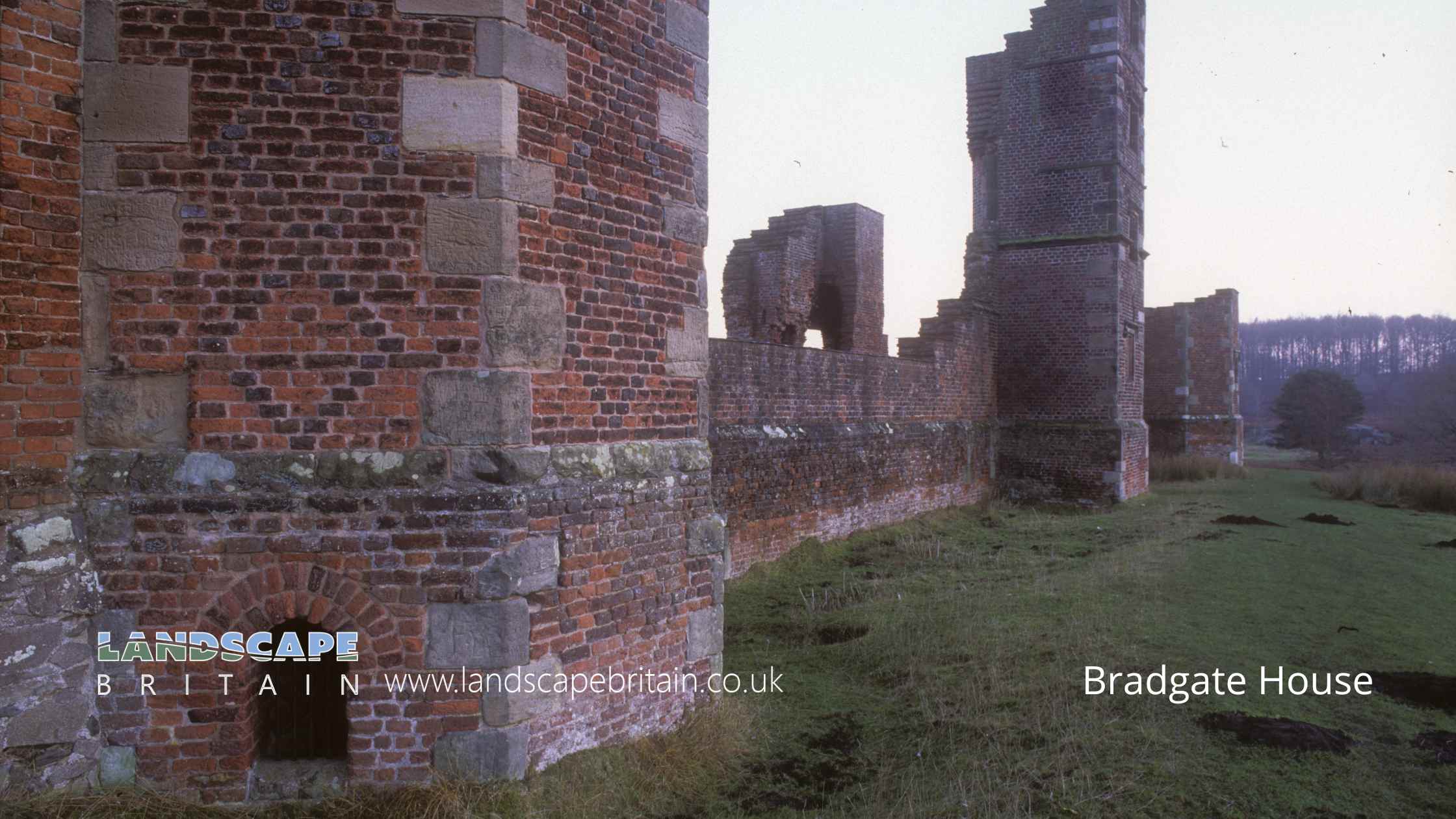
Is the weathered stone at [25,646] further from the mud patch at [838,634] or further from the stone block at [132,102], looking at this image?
the mud patch at [838,634]

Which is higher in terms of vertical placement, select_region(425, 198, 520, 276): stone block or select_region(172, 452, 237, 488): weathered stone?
select_region(425, 198, 520, 276): stone block

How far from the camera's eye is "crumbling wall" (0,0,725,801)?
414cm

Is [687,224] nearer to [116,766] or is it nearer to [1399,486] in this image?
[116,766]

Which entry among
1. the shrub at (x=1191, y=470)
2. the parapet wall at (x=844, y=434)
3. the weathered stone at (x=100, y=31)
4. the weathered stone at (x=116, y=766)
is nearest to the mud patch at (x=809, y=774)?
the weathered stone at (x=116, y=766)

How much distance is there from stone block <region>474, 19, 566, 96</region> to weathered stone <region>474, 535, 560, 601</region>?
2399 mm

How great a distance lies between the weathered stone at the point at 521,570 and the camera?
4496 mm

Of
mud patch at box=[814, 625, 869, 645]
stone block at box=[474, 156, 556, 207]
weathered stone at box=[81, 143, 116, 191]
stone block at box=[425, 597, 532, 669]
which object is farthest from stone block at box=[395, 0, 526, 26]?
mud patch at box=[814, 625, 869, 645]

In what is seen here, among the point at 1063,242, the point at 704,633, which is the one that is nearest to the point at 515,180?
the point at 704,633

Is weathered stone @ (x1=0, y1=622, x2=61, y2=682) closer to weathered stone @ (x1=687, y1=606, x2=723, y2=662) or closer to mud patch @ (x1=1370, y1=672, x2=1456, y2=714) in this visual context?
weathered stone @ (x1=687, y1=606, x2=723, y2=662)

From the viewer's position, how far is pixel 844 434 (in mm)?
12922

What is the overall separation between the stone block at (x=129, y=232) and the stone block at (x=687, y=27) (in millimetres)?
3032

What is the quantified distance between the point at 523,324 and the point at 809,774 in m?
3.21

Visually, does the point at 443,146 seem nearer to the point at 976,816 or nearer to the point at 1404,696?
the point at 976,816

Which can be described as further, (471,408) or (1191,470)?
(1191,470)
